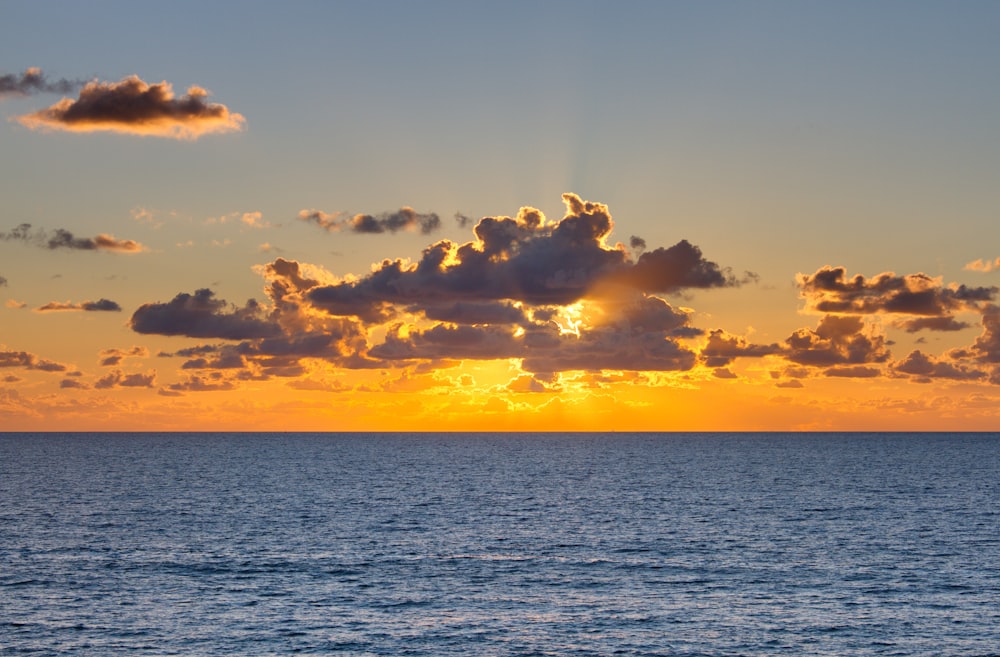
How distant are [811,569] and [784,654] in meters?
29.8

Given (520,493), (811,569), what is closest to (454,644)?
(811,569)

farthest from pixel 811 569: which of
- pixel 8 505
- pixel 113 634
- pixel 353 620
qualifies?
pixel 8 505

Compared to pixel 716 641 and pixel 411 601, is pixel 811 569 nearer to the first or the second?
pixel 716 641

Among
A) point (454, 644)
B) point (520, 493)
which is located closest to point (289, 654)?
point (454, 644)

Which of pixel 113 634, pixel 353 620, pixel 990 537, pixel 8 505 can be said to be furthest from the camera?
pixel 8 505

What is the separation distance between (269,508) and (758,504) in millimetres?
70125

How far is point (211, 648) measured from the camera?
63.3 m

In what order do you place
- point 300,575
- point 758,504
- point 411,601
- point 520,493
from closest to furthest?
1. point 411,601
2. point 300,575
3. point 758,504
4. point 520,493

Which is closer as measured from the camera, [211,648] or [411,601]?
[211,648]

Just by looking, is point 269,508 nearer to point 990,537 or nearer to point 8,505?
point 8,505

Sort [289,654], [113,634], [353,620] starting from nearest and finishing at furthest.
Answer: [289,654] < [113,634] < [353,620]

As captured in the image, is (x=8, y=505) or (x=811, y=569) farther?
(x=8, y=505)

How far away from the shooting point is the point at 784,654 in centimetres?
Answer: 6250

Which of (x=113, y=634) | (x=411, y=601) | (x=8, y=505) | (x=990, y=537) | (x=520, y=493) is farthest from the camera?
(x=520, y=493)
